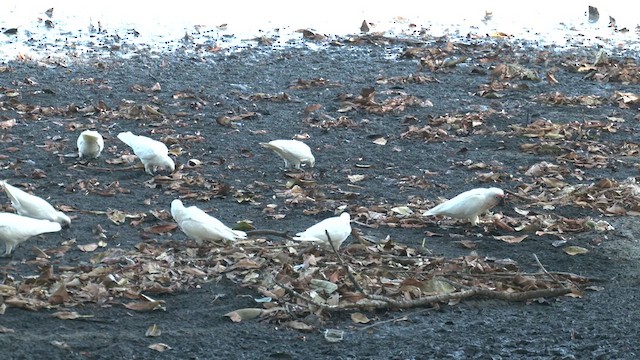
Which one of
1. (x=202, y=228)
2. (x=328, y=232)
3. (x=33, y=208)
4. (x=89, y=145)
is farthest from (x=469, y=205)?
(x=89, y=145)

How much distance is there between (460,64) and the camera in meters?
11.7

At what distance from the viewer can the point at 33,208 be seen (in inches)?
253

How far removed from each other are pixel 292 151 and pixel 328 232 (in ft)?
6.85

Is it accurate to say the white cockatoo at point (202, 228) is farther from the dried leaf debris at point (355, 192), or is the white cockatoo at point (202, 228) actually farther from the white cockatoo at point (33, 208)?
the white cockatoo at point (33, 208)

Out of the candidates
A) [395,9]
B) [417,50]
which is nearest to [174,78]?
[417,50]

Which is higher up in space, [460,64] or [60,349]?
[60,349]

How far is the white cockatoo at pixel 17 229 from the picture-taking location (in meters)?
5.78

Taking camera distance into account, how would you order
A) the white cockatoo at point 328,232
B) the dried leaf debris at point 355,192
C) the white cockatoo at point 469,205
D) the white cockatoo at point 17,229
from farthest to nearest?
1. the white cockatoo at point 469,205
2. the white cockatoo at point 328,232
3. the white cockatoo at point 17,229
4. the dried leaf debris at point 355,192

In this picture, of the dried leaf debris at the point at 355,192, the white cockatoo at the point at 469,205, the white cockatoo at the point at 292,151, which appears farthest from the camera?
the white cockatoo at the point at 292,151

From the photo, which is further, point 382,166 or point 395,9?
point 395,9

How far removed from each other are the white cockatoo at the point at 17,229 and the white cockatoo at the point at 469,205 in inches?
93.3

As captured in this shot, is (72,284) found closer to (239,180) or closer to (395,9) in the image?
(239,180)

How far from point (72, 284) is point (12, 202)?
143 centimetres

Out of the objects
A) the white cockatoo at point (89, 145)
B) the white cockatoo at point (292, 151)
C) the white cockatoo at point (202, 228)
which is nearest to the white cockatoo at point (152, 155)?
the white cockatoo at point (89, 145)
